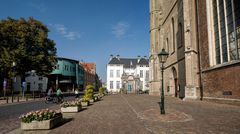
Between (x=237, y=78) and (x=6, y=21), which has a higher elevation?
(x=6, y=21)

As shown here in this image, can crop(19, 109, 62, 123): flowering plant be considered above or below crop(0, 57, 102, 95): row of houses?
below

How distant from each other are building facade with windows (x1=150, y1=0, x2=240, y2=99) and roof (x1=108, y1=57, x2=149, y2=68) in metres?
50.8

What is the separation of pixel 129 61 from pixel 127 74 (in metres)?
10.0

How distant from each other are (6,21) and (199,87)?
32.3 m

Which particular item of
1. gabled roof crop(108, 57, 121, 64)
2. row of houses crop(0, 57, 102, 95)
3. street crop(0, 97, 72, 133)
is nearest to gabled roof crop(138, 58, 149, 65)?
gabled roof crop(108, 57, 121, 64)

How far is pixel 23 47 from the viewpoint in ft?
119

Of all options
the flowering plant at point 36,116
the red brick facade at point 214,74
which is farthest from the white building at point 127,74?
the flowering plant at point 36,116

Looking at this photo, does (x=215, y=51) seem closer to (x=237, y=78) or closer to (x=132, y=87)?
(x=237, y=78)

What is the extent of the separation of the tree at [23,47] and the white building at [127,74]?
39843 millimetres

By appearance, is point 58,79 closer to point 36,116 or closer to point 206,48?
point 206,48

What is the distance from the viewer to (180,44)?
2928cm

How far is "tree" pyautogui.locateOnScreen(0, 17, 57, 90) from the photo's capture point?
35531 millimetres

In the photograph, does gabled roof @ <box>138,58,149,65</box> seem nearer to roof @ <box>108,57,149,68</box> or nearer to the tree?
roof @ <box>108,57,149,68</box>

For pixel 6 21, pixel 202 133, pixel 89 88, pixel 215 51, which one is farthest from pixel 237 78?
pixel 6 21
